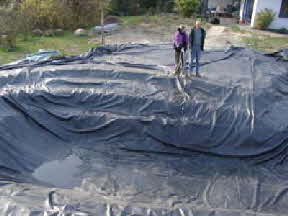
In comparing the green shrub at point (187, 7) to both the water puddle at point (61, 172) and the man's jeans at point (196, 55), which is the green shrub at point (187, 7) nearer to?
the man's jeans at point (196, 55)

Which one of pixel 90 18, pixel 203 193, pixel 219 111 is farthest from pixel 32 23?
pixel 203 193

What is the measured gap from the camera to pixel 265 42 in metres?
10.7

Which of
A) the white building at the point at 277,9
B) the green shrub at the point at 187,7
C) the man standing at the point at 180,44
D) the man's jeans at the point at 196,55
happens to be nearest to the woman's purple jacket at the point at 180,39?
the man standing at the point at 180,44

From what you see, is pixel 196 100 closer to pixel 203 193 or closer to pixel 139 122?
pixel 139 122

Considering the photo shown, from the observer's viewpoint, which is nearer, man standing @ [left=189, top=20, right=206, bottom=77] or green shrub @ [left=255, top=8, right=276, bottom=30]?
man standing @ [left=189, top=20, right=206, bottom=77]

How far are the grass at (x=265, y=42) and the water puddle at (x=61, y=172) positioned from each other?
786 centimetres

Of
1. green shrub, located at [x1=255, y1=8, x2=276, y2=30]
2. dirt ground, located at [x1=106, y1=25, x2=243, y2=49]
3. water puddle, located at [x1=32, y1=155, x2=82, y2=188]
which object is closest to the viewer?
water puddle, located at [x1=32, y1=155, x2=82, y2=188]

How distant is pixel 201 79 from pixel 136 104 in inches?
50.7

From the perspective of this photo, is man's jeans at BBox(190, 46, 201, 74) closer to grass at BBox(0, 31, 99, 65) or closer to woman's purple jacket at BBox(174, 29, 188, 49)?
woman's purple jacket at BBox(174, 29, 188, 49)

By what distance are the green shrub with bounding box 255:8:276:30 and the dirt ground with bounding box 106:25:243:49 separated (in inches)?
52.6

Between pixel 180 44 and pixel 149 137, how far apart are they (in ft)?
5.74

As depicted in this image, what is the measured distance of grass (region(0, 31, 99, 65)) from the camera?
28.3 ft

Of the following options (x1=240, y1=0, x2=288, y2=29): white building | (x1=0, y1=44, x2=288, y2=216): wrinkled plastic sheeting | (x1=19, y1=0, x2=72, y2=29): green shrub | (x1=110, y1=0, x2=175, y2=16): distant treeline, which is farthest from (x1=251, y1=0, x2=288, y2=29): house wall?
(x1=0, y1=44, x2=288, y2=216): wrinkled plastic sheeting

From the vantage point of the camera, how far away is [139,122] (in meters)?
4.49
